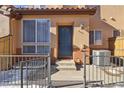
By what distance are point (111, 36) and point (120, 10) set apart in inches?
65.3

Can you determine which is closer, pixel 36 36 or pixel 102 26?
pixel 36 36

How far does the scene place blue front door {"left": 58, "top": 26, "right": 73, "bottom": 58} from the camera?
1491cm

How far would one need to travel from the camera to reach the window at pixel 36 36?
14.8 m

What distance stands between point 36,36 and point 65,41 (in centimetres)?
155

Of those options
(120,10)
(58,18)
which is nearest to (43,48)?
(58,18)

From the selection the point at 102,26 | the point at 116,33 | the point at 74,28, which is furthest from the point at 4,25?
the point at 116,33

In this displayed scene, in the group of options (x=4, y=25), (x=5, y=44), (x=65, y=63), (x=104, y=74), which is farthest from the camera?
(x=4, y=25)

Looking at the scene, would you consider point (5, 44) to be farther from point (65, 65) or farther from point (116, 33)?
point (116, 33)

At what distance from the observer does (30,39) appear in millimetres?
14930

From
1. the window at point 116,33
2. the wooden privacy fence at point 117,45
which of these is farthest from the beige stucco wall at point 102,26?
the wooden privacy fence at point 117,45

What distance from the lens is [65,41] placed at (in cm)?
1498

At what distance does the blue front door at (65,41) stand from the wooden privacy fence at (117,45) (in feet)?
8.02
